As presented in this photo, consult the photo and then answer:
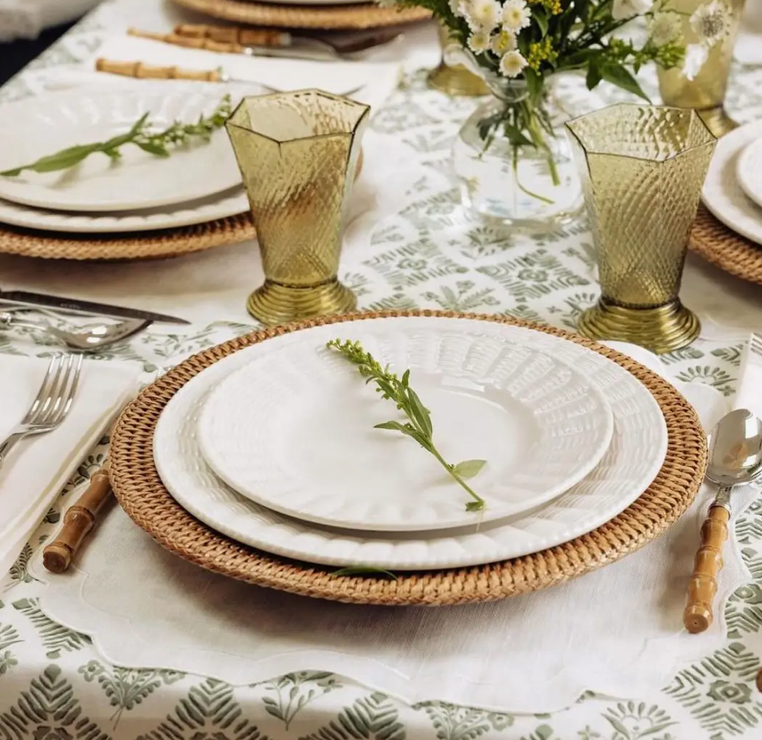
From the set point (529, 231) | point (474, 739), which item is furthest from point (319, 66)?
point (474, 739)

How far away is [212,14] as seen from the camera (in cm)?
171

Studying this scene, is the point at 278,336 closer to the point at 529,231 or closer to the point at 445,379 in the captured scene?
the point at 445,379

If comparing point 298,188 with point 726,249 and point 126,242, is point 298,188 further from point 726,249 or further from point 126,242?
point 726,249

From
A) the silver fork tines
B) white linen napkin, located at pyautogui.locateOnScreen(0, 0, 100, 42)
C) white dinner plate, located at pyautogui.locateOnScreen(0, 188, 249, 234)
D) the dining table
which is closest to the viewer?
the dining table

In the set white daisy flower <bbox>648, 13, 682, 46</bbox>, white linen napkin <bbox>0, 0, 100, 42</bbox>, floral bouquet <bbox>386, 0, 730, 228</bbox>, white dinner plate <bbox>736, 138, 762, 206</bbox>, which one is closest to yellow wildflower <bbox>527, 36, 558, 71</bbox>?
floral bouquet <bbox>386, 0, 730, 228</bbox>

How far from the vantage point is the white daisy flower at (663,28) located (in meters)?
1.09

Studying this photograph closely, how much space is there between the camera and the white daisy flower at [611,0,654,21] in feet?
3.40

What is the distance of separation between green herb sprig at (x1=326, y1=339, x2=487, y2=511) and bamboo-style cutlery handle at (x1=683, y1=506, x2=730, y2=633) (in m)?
0.13

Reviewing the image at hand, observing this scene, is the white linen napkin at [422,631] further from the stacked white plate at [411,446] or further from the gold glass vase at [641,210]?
the gold glass vase at [641,210]

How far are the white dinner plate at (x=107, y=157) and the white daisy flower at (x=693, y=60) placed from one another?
55 centimetres

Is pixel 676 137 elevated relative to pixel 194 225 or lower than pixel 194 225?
elevated

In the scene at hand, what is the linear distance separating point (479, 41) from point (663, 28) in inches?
7.0

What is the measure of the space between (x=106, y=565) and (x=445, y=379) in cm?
27

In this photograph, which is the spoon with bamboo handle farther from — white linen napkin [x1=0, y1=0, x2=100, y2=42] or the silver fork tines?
white linen napkin [x1=0, y1=0, x2=100, y2=42]
